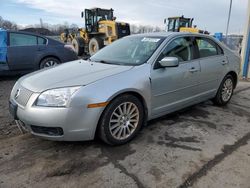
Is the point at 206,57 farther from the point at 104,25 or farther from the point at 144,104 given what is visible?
the point at 104,25

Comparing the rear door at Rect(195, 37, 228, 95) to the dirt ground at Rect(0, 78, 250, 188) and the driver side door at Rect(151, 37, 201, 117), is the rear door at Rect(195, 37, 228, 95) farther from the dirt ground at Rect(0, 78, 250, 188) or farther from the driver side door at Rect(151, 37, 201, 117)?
the dirt ground at Rect(0, 78, 250, 188)

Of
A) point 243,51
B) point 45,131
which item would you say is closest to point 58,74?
point 45,131

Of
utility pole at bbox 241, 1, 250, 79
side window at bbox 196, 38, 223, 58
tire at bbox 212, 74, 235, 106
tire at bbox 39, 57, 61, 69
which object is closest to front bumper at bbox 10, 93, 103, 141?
side window at bbox 196, 38, 223, 58

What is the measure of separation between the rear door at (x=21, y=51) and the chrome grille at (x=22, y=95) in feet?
13.2

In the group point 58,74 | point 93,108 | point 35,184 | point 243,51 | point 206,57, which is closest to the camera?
point 35,184

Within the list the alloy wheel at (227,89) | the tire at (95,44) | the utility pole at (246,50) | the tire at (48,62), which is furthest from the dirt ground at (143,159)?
the tire at (95,44)

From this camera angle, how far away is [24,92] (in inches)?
120

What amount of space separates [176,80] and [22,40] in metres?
5.10

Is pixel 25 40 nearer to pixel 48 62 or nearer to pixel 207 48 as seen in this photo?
pixel 48 62

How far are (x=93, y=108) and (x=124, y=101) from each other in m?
0.48

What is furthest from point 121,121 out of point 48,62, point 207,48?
point 48,62

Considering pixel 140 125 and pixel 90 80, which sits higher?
pixel 90 80

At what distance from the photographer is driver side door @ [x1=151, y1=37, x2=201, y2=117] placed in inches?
140

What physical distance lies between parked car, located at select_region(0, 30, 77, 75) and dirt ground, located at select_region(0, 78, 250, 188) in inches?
125
